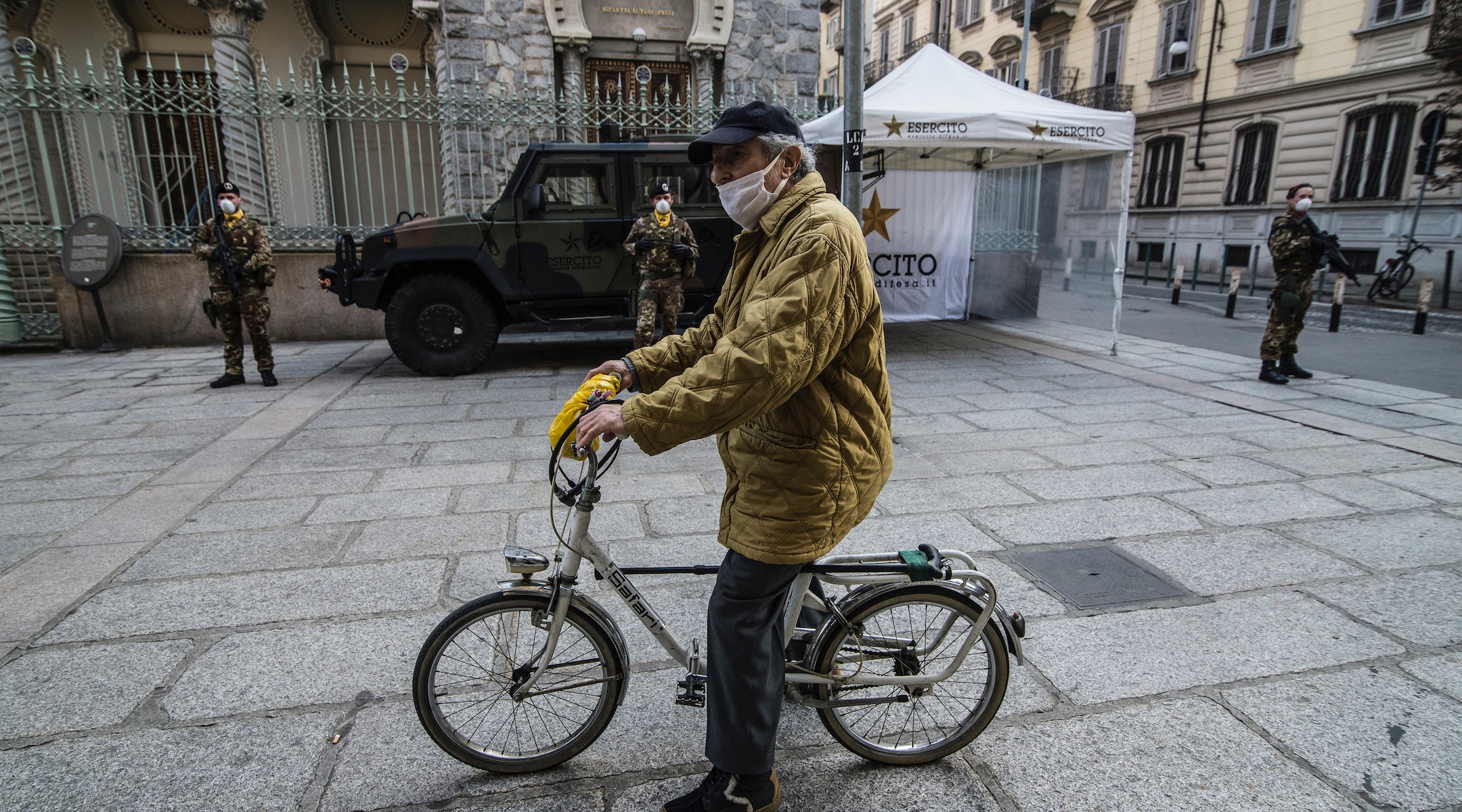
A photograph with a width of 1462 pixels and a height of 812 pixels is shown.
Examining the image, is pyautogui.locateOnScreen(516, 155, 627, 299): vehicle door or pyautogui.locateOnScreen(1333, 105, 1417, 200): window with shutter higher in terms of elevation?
pyautogui.locateOnScreen(1333, 105, 1417, 200): window with shutter

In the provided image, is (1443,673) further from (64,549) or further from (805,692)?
(64,549)

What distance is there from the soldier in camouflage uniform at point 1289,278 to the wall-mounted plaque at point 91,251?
11843 mm

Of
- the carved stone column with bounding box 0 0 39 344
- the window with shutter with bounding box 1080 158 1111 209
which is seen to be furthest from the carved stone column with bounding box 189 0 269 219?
the window with shutter with bounding box 1080 158 1111 209

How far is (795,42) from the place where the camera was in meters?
12.7

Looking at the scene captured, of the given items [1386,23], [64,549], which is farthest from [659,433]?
[1386,23]

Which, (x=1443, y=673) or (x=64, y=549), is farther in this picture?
(x=64, y=549)

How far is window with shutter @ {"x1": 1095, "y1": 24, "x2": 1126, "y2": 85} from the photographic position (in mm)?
25297

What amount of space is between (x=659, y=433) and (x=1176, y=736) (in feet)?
6.27

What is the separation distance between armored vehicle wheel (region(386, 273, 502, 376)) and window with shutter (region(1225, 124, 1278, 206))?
21.2 meters

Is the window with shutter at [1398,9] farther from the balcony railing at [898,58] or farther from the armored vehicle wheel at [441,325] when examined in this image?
the armored vehicle wheel at [441,325]

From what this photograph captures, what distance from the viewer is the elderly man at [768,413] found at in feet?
5.54

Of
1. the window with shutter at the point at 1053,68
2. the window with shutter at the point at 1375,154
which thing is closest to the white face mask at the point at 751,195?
the window with shutter at the point at 1375,154

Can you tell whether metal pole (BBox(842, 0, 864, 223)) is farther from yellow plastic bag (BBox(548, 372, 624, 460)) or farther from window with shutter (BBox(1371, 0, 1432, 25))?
window with shutter (BBox(1371, 0, 1432, 25))

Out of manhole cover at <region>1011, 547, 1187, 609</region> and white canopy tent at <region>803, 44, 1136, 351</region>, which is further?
white canopy tent at <region>803, 44, 1136, 351</region>
